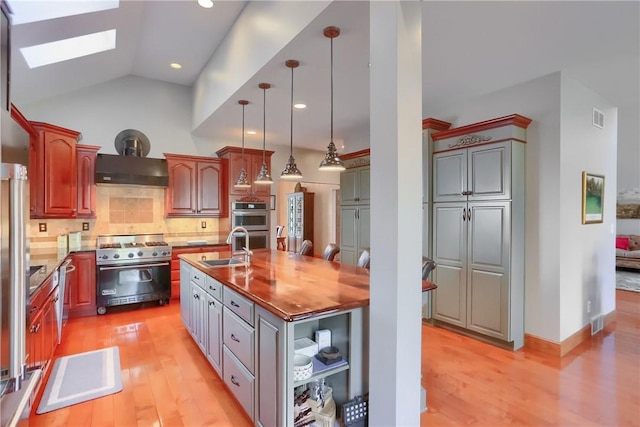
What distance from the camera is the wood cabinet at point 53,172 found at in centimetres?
Answer: 378

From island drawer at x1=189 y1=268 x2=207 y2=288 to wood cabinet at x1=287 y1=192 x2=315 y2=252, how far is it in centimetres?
585

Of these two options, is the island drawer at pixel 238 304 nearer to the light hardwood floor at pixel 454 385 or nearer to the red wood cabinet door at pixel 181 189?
the light hardwood floor at pixel 454 385

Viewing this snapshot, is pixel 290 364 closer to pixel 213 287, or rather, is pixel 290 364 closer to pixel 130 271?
pixel 213 287

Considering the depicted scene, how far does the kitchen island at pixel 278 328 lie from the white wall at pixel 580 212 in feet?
7.49

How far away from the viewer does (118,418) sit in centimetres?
217

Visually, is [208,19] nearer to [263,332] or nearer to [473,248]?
[263,332]

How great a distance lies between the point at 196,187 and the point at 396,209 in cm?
446

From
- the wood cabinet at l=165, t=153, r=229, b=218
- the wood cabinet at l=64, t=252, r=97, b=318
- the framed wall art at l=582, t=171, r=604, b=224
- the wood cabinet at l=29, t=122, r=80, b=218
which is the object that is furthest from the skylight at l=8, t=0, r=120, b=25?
the framed wall art at l=582, t=171, r=604, b=224

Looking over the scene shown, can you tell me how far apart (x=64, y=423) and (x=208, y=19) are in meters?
3.81

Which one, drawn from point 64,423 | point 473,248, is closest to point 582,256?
point 473,248

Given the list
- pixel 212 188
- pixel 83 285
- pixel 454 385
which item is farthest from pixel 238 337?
pixel 212 188

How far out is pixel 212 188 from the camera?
17.7 feet

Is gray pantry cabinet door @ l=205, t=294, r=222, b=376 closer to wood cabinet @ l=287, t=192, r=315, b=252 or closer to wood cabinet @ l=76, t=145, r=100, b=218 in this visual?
wood cabinet @ l=76, t=145, r=100, b=218

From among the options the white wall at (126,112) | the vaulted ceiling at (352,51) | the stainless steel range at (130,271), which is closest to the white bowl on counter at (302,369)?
the vaulted ceiling at (352,51)
